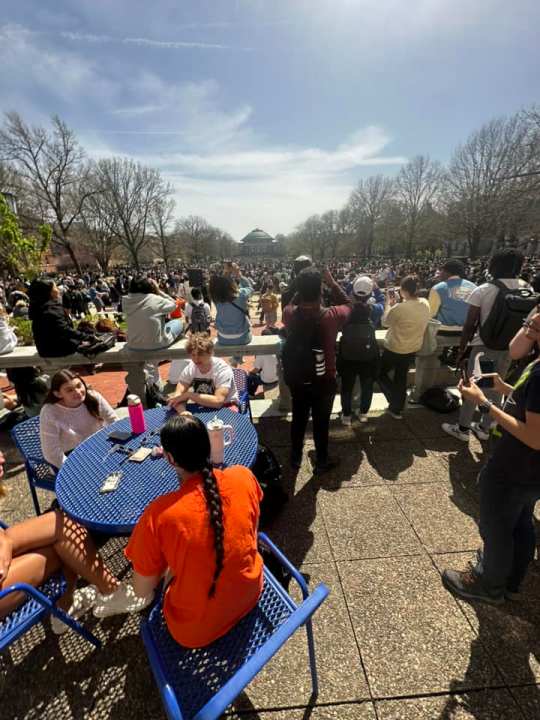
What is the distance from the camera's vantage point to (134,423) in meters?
2.58

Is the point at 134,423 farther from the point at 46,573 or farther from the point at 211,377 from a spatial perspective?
the point at 46,573

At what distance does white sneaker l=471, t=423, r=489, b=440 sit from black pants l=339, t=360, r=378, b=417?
1.20m

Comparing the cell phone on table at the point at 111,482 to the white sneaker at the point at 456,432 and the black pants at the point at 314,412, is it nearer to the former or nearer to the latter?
the black pants at the point at 314,412

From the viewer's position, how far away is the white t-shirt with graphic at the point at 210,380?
122 inches

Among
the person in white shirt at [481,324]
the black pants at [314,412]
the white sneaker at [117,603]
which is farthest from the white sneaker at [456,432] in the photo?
the white sneaker at [117,603]

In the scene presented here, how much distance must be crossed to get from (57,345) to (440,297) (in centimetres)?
508

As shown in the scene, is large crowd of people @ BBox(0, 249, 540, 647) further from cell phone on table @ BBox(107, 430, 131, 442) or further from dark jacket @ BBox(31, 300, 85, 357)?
cell phone on table @ BBox(107, 430, 131, 442)

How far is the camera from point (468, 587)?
2.09 metres

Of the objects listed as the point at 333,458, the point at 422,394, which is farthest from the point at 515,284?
the point at 333,458

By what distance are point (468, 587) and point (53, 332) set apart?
15.5ft

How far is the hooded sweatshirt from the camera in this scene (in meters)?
4.16

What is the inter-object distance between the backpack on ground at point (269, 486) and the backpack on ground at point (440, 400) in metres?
2.63

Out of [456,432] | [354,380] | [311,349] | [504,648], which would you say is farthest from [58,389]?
[456,432]

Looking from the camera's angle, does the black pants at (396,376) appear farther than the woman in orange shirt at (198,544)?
Yes
